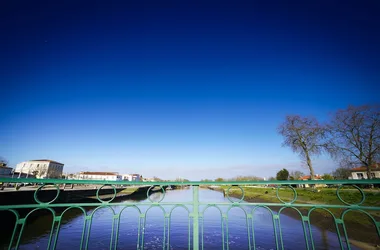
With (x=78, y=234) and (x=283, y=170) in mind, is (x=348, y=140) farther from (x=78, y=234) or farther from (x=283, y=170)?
(x=283, y=170)

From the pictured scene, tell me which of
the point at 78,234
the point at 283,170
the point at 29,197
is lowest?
the point at 78,234

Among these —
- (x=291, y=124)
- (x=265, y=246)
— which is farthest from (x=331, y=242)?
(x=291, y=124)

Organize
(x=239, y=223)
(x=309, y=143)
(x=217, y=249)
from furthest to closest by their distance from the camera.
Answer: (x=309, y=143) → (x=239, y=223) → (x=217, y=249)

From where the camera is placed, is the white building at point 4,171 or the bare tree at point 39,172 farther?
the bare tree at point 39,172

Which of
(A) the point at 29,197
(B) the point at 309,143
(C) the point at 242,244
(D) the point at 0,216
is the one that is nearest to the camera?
(C) the point at 242,244

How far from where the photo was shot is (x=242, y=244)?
8.61m

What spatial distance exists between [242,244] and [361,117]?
21139 millimetres

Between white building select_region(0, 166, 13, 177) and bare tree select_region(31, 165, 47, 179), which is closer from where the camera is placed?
white building select_region(0, 166, 13, 177)

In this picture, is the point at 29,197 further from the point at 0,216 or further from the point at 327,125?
the point at 327,125

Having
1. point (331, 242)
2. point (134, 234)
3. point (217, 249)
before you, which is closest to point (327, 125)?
point (331, 242)

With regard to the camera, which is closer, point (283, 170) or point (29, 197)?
point (29, 197)

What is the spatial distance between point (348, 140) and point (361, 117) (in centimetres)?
284

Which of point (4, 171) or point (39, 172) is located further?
point (39, 172)

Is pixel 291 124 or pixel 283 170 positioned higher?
pixel 291 124
